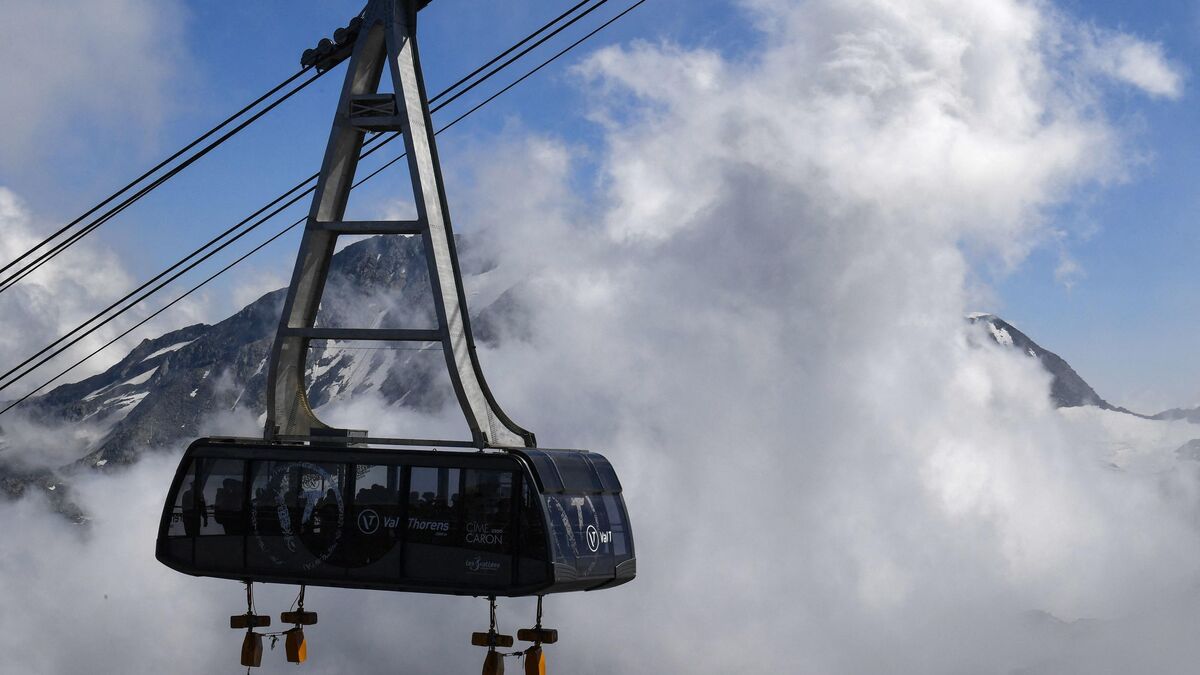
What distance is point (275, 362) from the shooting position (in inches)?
1517

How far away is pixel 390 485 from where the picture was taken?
35344mm

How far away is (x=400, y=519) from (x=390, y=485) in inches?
35.4

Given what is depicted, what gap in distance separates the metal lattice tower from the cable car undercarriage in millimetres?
50

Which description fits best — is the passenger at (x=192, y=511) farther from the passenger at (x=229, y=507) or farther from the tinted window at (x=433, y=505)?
the tinted window at (x=433, y=505)

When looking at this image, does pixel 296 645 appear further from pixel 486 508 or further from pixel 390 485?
pixel 486 508

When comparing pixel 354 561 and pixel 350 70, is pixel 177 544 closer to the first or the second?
pixel 354 561

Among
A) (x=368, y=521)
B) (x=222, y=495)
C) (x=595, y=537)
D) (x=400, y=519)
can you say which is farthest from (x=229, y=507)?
(x=595, y=537)

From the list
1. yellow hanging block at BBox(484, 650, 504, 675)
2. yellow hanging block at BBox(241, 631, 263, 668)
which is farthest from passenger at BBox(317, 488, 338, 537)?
yellow hanging block at BBox(484, 650, 504, 675)

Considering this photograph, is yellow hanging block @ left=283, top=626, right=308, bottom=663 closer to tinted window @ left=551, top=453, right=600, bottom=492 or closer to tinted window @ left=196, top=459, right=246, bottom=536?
tinted window @ left=196, top=459, right=246, bottom=536

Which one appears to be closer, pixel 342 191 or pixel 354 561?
pixel 354 561

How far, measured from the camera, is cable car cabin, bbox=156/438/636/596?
111ft

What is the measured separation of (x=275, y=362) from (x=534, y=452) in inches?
336

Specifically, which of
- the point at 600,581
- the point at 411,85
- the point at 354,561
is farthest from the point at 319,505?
the point at 411,85

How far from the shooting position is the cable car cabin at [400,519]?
33969 millimetres
